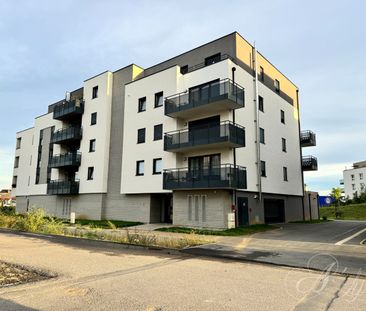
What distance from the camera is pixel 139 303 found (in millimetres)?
5645

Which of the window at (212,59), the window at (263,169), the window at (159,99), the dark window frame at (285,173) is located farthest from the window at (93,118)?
the dark window frame at (285,173)

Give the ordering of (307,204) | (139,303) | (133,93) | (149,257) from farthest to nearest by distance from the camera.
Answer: (307,204) < (133,93) < (149,257) < (139,303)

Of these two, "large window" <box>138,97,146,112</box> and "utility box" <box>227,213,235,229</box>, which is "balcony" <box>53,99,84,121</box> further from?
"utility box" <box>227,213,235,229</box>

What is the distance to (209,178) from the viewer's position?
840 inches

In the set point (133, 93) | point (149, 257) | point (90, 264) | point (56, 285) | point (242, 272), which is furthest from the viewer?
point (133, 93)

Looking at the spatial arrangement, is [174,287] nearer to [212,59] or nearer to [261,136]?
[261,136]

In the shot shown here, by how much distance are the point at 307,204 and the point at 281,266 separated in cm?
2798

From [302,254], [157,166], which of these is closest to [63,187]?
[157,166]

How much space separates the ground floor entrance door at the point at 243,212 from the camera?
22.4 m

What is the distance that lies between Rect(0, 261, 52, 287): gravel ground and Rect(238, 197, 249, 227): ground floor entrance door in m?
16.2

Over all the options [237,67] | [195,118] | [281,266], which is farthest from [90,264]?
[237,67]

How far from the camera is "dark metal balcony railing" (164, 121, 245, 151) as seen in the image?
2117 cm

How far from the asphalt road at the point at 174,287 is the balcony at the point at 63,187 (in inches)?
922

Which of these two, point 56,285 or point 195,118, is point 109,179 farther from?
point 56,285
